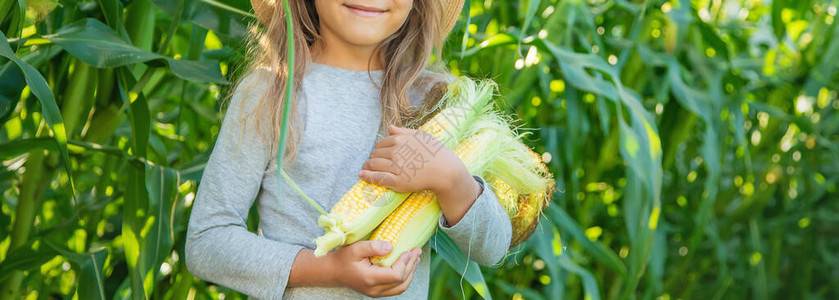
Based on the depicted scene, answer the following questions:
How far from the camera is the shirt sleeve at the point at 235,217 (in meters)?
0.67

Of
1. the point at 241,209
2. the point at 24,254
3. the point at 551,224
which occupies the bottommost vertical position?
the point at 551,224

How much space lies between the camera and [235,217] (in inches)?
27.5

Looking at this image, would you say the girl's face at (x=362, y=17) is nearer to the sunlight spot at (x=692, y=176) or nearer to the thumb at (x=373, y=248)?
the thumb at (x=373, y=248)

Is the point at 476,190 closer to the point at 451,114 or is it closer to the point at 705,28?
the point at 451,114

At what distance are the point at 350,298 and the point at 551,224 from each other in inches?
16.0

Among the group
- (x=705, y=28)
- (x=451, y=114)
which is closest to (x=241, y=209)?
(x=451, y=114)

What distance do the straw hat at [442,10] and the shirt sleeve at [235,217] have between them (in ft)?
0.34

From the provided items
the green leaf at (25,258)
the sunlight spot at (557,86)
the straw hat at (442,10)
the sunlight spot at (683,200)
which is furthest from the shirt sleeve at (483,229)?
the sunlight spot at (683,200)

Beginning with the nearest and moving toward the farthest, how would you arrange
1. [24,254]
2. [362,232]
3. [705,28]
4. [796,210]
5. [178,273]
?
[362,232] → [24,254] → [178,273] → [705,28] → [796,210]

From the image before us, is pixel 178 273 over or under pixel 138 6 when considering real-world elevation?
under

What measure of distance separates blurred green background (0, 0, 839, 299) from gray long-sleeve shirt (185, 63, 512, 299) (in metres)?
0.12

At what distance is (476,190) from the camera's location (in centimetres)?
68

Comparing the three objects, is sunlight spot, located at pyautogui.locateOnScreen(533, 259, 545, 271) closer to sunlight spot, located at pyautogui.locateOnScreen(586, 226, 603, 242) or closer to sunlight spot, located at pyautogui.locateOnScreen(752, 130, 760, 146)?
sunlight spot, located at pyautogui.locateOnScreen(586, 226, 603, 242)

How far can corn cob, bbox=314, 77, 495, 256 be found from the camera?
59 centimetres
